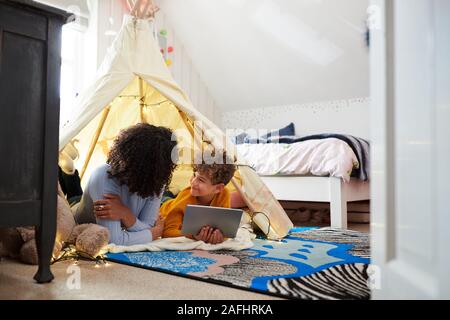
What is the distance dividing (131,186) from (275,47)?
10.9ft

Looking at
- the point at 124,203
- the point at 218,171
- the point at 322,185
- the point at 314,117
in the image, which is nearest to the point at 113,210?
the point at 124,203

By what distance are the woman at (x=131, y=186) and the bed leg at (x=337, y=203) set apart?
1.30 metres

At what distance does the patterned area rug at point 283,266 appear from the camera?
1.20 meters

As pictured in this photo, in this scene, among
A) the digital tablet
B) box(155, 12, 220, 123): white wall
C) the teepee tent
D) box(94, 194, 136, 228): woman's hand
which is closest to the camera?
box(94, 194, 136, 228): woman's hand

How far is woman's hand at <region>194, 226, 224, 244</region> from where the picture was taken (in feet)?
6.11

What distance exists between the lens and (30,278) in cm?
128

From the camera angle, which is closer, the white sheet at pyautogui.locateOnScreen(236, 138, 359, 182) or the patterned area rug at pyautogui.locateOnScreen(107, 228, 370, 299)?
the patterned area rug at pyautogui.locateOnScreen(107, 228, 370, 299)

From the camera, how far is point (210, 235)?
1.88 m

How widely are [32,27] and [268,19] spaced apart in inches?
138

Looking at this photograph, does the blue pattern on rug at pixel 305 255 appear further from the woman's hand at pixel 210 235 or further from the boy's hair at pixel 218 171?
the boy's hair at pixel 218 171

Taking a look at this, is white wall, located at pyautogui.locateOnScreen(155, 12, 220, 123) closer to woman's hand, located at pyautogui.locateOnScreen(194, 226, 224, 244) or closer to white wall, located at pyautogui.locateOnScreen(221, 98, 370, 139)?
white wall, located at pyautogui.locateOnScreen(221, 98, 370, 139)

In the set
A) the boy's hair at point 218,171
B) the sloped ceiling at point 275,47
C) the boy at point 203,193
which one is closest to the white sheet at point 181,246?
the boy at point 203,193

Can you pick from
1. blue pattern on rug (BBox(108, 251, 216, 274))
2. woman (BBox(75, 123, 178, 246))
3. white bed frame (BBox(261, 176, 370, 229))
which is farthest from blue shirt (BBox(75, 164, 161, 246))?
white bed frame (BBox(261, 176, 370, 229))

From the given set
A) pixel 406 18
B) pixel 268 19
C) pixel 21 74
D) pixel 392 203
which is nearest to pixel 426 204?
pixel 392 203
